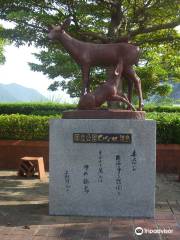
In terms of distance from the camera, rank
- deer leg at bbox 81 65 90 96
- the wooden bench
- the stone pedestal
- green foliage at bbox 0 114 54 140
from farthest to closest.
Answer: green foliage at bbox 0 114 54 140 < the wooden bench < deer leg at bbox 81 65 90 96 < the stone pedestal

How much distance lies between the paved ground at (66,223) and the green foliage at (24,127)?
9.81 feet

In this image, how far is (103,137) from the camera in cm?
581

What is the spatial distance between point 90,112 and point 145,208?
143 centimetres

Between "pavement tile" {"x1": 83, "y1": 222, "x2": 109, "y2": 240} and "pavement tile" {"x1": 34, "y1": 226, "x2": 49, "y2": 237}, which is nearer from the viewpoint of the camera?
"pavement tile" {"x1": 83, "y1": 222, "x2": 109, "y2": 240}

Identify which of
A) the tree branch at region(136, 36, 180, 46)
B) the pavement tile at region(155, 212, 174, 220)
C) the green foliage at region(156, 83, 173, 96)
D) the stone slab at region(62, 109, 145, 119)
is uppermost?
the tree branch at region(136, 36, 180, 46)

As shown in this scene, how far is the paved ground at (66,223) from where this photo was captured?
493cm

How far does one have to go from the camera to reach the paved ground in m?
4.93

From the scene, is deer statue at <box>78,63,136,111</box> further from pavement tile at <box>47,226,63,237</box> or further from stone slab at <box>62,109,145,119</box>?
pavement tile at <box>47,226,63,237</box>

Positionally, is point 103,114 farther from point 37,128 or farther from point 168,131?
point 37,128

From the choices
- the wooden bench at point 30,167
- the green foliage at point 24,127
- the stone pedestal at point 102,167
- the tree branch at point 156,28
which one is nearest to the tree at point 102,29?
the tree branch at point 156,28

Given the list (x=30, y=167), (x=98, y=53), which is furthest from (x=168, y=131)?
(x=98, y=53)

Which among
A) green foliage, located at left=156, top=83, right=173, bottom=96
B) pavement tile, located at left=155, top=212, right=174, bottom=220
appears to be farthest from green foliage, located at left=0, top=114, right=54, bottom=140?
pavement tile, located at left=155, top=212, right=174, bottom=220

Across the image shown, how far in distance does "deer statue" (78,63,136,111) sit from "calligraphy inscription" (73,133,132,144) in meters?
0.42

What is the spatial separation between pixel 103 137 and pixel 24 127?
480cm
